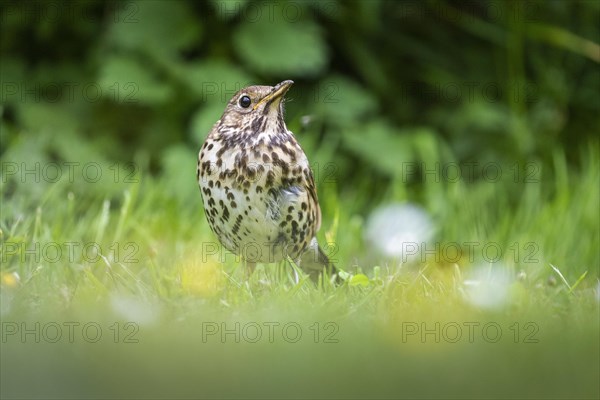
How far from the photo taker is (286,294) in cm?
266

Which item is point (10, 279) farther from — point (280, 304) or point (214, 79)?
point (214, 79)

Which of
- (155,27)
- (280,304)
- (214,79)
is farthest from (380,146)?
(280,304)

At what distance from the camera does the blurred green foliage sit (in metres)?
4.55

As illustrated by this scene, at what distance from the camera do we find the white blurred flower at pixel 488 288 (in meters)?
2.67

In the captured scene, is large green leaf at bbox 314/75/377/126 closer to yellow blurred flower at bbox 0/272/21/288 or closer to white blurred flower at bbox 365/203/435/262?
white blurred flower at bbox 365/203/435/262

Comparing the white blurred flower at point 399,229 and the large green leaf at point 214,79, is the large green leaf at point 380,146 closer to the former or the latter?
the white blurred flower at point 399,229

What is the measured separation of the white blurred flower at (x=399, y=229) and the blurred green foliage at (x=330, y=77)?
0.34 feet

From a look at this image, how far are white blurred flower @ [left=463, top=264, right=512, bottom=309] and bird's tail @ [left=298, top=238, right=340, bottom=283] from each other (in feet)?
1.45

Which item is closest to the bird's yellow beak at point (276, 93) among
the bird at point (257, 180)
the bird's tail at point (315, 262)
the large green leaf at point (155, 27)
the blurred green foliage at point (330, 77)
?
the bird at point (257, 180)

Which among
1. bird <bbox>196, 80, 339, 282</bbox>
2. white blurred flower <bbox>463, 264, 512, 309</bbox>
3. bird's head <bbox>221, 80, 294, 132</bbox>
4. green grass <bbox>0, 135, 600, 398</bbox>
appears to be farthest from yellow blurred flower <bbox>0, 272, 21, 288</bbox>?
white blurred flower <bbox>463, 264, 512, 309</bbox>

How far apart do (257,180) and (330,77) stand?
7.72 ft

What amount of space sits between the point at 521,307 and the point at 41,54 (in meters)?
3.27

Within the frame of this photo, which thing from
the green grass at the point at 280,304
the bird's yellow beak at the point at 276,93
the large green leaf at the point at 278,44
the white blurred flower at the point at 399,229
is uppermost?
the large green leaf at the point at 278,44

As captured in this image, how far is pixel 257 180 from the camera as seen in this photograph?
8.70 feet
